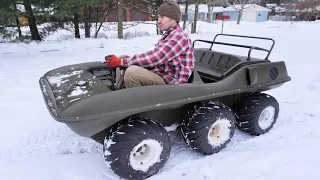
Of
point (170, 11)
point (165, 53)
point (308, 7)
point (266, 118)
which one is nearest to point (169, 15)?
point (170, 11)

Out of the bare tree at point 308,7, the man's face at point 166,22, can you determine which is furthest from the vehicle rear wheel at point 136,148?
the bare tree at point 308,7

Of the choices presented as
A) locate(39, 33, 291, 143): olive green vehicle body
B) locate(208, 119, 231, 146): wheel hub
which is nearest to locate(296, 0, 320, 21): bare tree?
locate(39, 33, 291, 143): olive green vehicle body

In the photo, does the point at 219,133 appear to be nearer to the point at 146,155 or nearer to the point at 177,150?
the point at 177,150

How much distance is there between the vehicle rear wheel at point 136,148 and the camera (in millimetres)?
2020

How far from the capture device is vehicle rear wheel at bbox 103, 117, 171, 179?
2020mm

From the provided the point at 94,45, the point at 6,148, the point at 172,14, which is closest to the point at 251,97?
the point at 172,14

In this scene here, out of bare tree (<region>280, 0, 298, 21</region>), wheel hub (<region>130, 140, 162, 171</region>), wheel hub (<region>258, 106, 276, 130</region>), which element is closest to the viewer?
wheel hub (<region>130, 140, 162, 171</region>)

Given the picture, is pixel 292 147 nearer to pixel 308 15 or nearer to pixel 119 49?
pixel 119 49

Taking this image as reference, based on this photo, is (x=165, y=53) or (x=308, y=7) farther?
(x=308, y=7)

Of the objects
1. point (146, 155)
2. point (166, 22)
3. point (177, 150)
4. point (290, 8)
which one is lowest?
point (177, 150)

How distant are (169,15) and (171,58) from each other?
40 centimetres

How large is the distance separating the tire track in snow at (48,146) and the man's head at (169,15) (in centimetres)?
139

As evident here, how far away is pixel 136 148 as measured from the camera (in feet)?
6.82

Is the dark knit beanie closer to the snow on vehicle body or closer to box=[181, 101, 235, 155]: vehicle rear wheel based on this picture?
the snow on vehicle body
